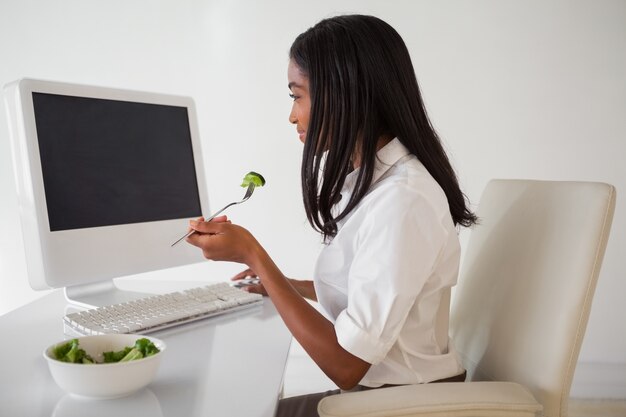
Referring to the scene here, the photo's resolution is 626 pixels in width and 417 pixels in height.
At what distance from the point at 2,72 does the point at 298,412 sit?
96.8 inches

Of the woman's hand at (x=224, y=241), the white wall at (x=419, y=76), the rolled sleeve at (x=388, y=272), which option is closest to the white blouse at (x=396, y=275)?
the rolled sleeve at (x=388, y=272)

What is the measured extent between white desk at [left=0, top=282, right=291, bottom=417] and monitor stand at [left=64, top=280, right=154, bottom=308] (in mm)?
61

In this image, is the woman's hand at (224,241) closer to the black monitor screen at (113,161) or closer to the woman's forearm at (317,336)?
the woman's forearm at (317,336)

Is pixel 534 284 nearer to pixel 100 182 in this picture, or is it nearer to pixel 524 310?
pixel 524 310

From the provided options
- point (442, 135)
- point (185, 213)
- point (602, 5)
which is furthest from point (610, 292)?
point (185, 213)

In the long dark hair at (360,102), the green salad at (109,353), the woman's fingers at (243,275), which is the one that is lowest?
the woman's fingers at (243,275)

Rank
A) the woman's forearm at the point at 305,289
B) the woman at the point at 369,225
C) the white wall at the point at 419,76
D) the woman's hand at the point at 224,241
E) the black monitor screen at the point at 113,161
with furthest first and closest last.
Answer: the white wall at the point at 419,76 < the woman's forearm at the point at 305,289 < the black monitor screen at the point at 113,161 < the woman's hand at the point at 224,241 < the woman at the point at 369,225

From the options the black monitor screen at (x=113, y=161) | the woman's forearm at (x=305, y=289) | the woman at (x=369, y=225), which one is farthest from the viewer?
the woman's forearm at (x=305, y=289)

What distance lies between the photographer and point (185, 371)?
888mm

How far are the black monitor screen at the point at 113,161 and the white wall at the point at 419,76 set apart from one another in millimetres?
1353

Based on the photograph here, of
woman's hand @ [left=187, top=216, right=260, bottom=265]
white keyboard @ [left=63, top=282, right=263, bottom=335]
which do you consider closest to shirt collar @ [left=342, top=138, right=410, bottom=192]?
woman's hand @ [left=187, top=216, right=260, bottom=265]

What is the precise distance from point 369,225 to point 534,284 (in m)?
0.29

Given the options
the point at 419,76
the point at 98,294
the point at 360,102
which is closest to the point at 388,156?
the point at 360,102

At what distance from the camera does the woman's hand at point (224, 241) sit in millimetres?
1053
